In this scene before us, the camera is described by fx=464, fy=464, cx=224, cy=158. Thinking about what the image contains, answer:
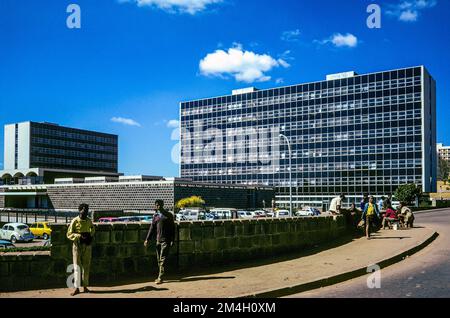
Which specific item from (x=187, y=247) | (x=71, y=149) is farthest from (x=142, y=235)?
(x=71, y=149)

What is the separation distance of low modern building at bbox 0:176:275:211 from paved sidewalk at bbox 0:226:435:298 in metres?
58.3

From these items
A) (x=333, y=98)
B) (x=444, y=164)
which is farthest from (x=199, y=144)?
(x=444, y=164)

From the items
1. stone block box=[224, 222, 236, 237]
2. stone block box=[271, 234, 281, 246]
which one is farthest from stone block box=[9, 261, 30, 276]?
stone block box=[271, 234, 281, 246]

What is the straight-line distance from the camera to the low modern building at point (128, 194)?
247 ft

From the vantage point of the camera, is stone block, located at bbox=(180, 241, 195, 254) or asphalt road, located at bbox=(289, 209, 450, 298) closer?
asphalt road, located at bbox=(289, 209, 450, 298)

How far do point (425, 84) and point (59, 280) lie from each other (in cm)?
9784

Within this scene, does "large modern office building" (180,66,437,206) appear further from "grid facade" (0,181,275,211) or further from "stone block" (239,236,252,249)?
"stone block" (239,236,252,249)

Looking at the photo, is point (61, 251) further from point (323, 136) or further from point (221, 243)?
point (323, 136)

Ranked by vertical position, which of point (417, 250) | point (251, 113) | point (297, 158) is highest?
point (251, 113)

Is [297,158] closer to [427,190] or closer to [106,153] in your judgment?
[427,190]

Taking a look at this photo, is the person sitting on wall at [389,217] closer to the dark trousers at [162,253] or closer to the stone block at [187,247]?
the stone block at [187,247]

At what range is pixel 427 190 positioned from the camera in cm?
9488

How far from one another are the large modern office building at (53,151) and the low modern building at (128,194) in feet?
55.4

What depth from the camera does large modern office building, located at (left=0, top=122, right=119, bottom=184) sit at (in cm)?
12750
